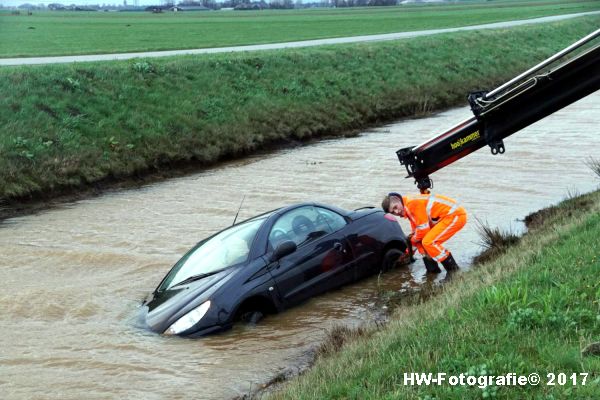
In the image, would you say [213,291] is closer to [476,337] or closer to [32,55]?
[476,337]

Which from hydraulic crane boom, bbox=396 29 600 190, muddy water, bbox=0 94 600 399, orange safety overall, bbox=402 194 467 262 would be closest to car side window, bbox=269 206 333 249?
muddy water, bbox=0 94 600 399

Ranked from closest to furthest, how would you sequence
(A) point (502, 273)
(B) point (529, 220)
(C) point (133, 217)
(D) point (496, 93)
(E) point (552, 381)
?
(E) point (552, 381), (A) point (502, 273), (D) point (496, 93), (B) point (529, 220), (C) point (133, 217)

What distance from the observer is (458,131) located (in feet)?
36.6

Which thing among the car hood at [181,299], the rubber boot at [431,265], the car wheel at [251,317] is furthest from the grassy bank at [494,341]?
the rubber boot at [431,265]

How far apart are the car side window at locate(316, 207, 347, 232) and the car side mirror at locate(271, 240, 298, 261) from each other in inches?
42.4

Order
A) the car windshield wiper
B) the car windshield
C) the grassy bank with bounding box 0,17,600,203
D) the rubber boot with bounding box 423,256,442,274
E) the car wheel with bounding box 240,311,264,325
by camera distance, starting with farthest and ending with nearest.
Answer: the grassy bank with bounding box 0,17,600,203 < the rubber boot with bounding box 423,256,442,274 < the car windshield < the car windshield wiper < the car wheel with bounding box 240,311,264,325

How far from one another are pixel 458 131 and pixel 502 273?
2.89m

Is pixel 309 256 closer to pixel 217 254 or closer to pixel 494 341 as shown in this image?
pixel 217 254

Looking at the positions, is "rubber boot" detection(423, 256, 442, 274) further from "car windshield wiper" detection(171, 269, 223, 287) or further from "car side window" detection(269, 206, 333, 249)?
"car windshield wiper" detection(171, 269, 223, 287)

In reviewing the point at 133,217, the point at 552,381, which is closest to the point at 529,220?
the point at 133,217

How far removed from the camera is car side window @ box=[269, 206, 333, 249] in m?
11.0

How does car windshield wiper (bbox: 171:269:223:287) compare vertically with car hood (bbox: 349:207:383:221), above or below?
below

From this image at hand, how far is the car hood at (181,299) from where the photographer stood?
10.0m

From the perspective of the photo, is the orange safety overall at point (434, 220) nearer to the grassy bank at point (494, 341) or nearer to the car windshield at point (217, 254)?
the car windshield at point (217, 254)
